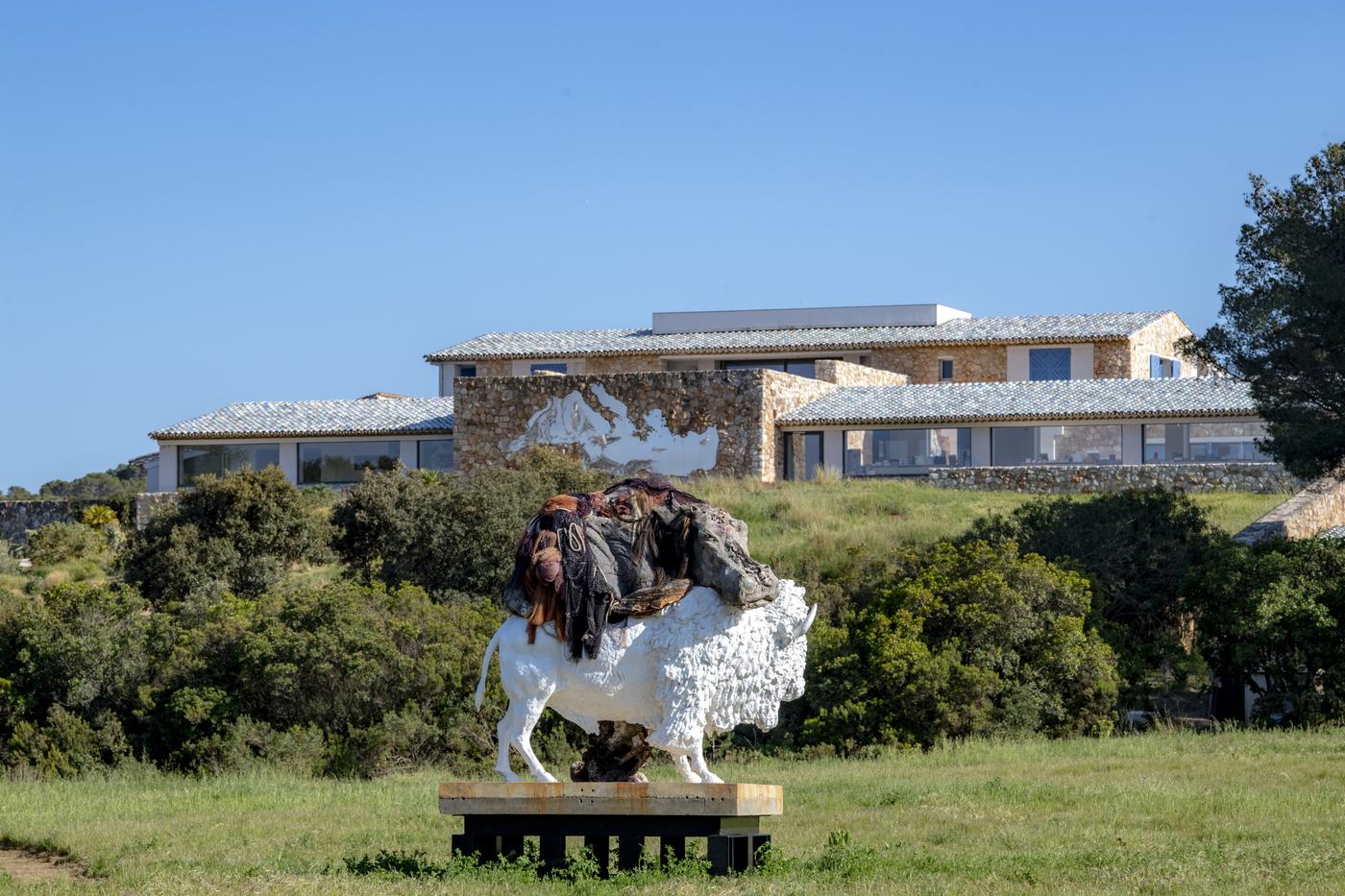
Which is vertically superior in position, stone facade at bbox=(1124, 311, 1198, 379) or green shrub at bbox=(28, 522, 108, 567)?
stone facade at bbox=(1124, 311, 1198, 379)

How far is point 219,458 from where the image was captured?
47.4 meters

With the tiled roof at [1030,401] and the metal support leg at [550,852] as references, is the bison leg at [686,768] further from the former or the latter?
the tiled roof at [1030,401]

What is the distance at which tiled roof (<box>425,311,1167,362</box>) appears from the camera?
166ft

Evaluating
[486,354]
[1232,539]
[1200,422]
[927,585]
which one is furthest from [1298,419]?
[486,354]

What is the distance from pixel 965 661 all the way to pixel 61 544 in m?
25.3

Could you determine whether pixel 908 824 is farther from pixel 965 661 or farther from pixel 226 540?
pixel 226 540

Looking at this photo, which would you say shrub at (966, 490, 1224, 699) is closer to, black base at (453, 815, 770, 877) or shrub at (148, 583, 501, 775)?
shrub at (148, 583, 501, 775)

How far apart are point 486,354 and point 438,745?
31.0 meters

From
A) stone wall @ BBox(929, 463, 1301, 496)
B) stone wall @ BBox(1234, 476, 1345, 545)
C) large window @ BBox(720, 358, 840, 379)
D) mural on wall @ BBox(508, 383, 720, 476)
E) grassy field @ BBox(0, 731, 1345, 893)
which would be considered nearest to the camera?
grassy field @ BBox(0, 731, 1345, 893)

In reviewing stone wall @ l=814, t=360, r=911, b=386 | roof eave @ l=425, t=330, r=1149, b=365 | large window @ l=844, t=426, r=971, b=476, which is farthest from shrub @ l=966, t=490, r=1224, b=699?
roof eave @ l=425, t=330, r=1149, b=365

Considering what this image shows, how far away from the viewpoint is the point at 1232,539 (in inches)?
1083

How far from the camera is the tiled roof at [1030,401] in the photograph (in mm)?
41531

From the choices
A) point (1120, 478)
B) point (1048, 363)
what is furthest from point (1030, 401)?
point (1048, 363)

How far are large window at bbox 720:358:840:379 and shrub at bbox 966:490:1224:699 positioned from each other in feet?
68.3
